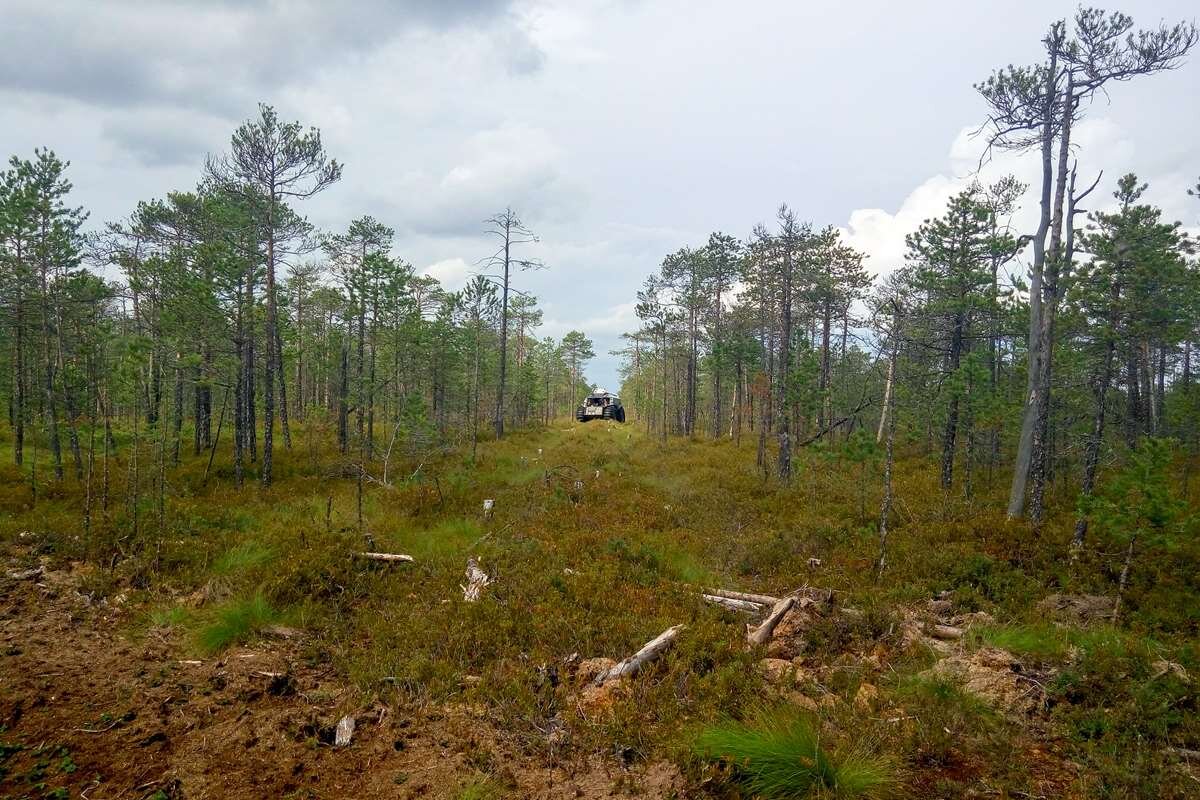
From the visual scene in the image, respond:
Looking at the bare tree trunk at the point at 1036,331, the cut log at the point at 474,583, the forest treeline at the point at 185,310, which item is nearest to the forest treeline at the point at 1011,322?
the bare tree trunk at the point at 1036,331

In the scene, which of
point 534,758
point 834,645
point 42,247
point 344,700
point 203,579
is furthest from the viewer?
point 42,247

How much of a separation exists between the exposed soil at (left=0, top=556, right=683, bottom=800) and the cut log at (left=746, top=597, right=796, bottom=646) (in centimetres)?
277

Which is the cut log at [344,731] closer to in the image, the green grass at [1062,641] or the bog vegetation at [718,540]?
the bog vegetation at [718,540]

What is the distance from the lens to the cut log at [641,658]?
5.49 m

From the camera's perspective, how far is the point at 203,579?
25.9 ft

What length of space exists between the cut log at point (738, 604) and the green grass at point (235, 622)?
624 cm

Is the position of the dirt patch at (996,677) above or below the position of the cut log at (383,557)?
below

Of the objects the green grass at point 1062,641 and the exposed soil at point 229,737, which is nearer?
the exposed soil at point 229,737

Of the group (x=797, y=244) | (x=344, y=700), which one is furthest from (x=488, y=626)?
(x=797, y=244)

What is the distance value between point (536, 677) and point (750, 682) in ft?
7.69

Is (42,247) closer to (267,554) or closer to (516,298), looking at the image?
(267,554)

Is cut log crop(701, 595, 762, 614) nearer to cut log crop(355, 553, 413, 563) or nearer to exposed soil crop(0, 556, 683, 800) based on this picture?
exposed soil crop(0, 556, 683, 800)

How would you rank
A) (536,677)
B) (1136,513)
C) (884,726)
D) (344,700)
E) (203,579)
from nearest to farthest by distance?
(884,726), (344,700), (536,677), (1136,513), (203,579)

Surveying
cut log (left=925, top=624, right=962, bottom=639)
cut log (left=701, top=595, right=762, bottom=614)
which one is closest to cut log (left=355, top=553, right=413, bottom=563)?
cut log (left=701, top=595, right=762, bottom=614)
